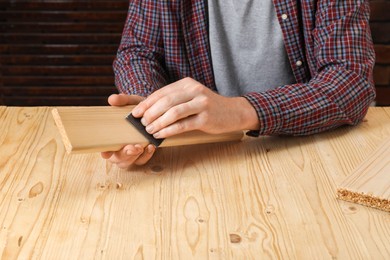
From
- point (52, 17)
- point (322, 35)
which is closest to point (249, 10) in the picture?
point (322, 35)

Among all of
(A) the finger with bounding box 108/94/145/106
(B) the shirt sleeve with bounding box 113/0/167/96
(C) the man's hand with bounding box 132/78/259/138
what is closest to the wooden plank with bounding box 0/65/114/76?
(B) the shirt sleeve with bounding box 113/0/167/96

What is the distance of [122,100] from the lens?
55.3 inches

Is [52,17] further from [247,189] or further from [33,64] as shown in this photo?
[247,189]

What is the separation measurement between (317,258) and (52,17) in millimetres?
2246

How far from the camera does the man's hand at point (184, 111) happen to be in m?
1.33

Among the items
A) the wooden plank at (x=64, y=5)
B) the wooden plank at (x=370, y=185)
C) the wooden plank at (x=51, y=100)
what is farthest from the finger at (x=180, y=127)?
the wooden plank at (x=51, y=100)

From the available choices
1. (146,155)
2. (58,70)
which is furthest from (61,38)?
(146,155)

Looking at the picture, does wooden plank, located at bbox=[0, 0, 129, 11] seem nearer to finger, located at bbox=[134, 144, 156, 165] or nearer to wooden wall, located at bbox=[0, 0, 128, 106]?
wooden wall, located at bbox=[0, 0, 128, 106]

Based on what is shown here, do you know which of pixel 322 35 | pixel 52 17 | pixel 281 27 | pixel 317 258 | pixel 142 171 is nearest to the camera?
pixel 317 258

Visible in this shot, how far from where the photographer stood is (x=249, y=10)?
1869 mm

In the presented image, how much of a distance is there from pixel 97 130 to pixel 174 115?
167 mm

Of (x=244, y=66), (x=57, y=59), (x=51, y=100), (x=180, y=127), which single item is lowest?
(x=51, y=100)

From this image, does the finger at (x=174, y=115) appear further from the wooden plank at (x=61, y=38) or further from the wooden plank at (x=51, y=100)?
the wooden plank at (x=51, y=100)

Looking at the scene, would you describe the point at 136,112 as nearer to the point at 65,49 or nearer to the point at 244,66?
the point at 244,66
